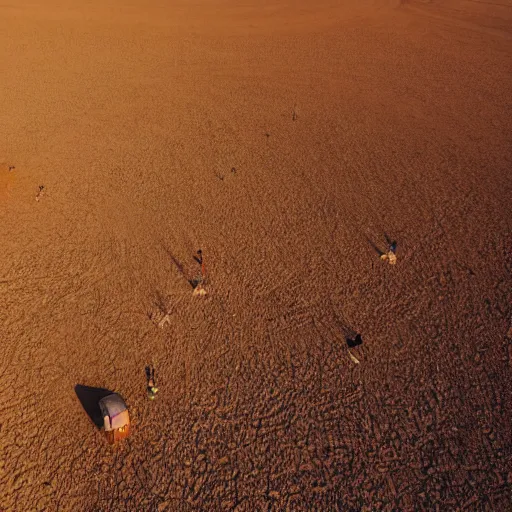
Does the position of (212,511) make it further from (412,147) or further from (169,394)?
(412,147)

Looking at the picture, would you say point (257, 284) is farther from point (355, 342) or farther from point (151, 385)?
point (151, 385)

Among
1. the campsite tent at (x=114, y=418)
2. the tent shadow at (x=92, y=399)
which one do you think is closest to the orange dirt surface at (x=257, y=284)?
the tent shadow at (x=92, y=399)

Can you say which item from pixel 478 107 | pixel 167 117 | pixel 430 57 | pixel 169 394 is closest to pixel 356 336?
Answer: pixel 169 394

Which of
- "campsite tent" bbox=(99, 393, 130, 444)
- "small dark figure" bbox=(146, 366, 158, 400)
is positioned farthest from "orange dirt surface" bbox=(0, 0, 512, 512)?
"campsite tent" bbox=(99, 393, 130, 444)

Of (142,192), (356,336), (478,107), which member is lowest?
(356,336)

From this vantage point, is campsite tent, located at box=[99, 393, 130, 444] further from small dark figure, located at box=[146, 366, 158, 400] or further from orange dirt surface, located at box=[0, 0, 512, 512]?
small dark figure, located at box=[146, 366, 158, 400]

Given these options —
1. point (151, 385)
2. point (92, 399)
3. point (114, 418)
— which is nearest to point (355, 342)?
point (151, 385)
